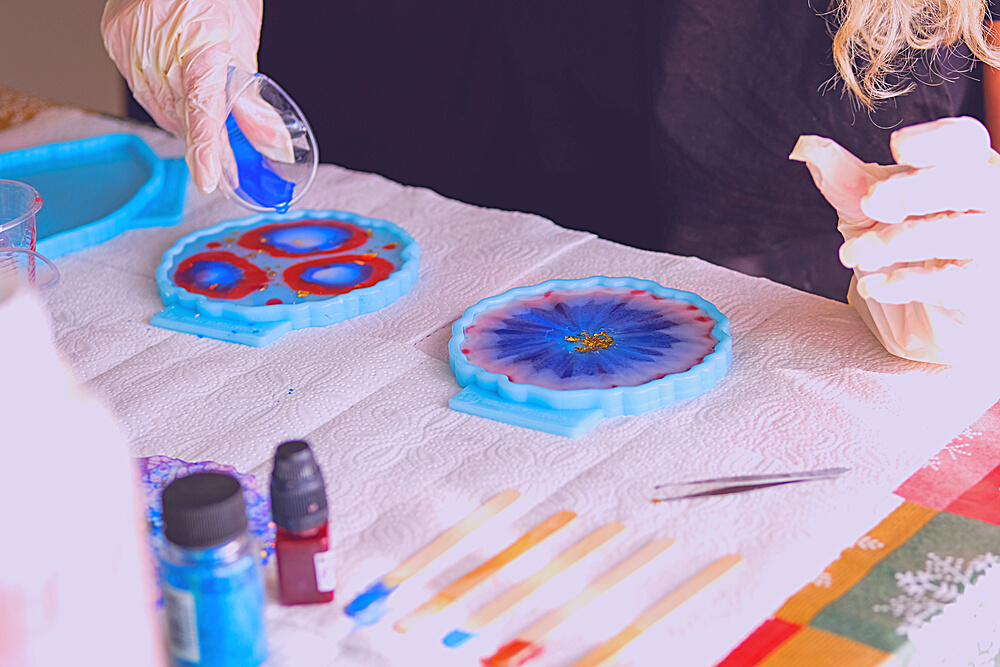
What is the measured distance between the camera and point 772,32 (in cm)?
142

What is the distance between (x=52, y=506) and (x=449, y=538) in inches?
14.0

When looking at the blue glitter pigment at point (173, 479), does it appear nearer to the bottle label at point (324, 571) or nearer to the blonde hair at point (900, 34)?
the bottle label at point (324, 571)

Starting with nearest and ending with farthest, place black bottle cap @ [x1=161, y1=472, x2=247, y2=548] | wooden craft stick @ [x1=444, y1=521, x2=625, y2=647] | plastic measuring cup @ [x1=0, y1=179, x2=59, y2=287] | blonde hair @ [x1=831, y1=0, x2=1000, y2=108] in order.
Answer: black bottle cap @ [x1=161, y1=472, x2=247, y2=548]
wooden craft stick @ [x1=444, y1=521, x2=625, y2=647]
plastic measuring cup @ [x1=0, y1=179, x2=59, y2=287]
blonde hair @ [x1=831, y1=0, x2=1000, y2=108]

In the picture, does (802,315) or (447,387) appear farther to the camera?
(802,315)

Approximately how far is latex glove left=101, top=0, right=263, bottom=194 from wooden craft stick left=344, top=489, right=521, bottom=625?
60 cm

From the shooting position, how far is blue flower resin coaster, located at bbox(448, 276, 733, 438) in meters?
0.94

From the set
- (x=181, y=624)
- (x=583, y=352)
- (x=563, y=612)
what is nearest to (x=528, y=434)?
(x=583, y=352)

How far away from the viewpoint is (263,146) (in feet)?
4.10

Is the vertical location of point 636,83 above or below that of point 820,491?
above

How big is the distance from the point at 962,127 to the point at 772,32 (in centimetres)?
58

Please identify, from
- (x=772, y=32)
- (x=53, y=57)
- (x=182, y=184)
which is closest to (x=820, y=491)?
(x=772, y=32)

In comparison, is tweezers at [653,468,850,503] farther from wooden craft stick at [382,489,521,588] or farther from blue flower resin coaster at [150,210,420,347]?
blue flower resin coaster at [150,210,420,347]

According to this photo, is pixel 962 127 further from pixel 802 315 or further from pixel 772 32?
pixel 772 32

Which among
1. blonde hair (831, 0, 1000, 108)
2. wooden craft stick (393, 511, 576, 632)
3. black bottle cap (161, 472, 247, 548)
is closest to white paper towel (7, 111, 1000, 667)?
wooden craft stick (393, 511, 576, 632)
